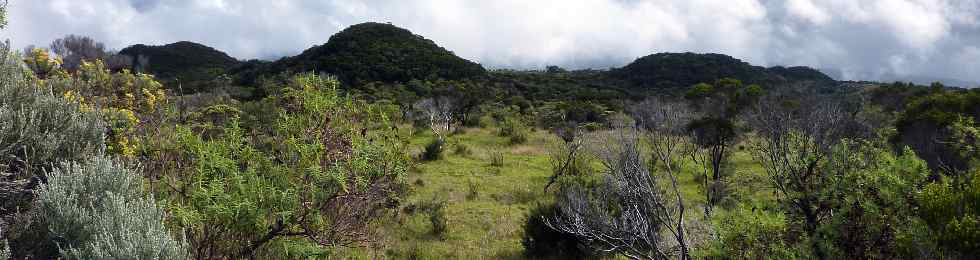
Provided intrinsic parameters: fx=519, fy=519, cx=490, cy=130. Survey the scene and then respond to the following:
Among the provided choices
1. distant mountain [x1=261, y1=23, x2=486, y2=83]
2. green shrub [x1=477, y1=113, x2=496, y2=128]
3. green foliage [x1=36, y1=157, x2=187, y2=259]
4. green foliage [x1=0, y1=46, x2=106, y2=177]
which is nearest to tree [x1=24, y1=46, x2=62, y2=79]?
green foliage [x1=0, y1=46, x2=106, y2=177]

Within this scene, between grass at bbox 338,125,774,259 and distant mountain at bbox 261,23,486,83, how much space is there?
42563mm

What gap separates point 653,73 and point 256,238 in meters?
82.5

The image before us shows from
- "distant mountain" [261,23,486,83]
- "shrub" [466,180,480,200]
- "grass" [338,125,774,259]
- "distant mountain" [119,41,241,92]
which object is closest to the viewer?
"grass" [338,125,774,259]

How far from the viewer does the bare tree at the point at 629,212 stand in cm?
621

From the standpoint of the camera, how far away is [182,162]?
5.65 metres

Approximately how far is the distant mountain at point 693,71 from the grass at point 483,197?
5565 cm

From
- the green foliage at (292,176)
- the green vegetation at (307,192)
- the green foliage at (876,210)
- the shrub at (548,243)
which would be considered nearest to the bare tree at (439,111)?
the shrub at (548,243)

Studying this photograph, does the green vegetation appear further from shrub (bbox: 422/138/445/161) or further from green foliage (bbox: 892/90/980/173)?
shrub (bbox: 422/138/445/161)

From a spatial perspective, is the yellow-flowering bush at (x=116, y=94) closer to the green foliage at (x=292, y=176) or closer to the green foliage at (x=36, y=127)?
the green foliage at (x=36, y=127)

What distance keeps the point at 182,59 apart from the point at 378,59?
3994 centimetres

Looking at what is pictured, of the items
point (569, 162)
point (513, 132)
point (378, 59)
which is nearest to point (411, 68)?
point (378, 59)

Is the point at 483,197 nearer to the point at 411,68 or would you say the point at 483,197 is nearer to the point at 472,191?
the point at 472,191

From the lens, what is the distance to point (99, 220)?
4438 mm

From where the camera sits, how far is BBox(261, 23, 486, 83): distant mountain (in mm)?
64500
